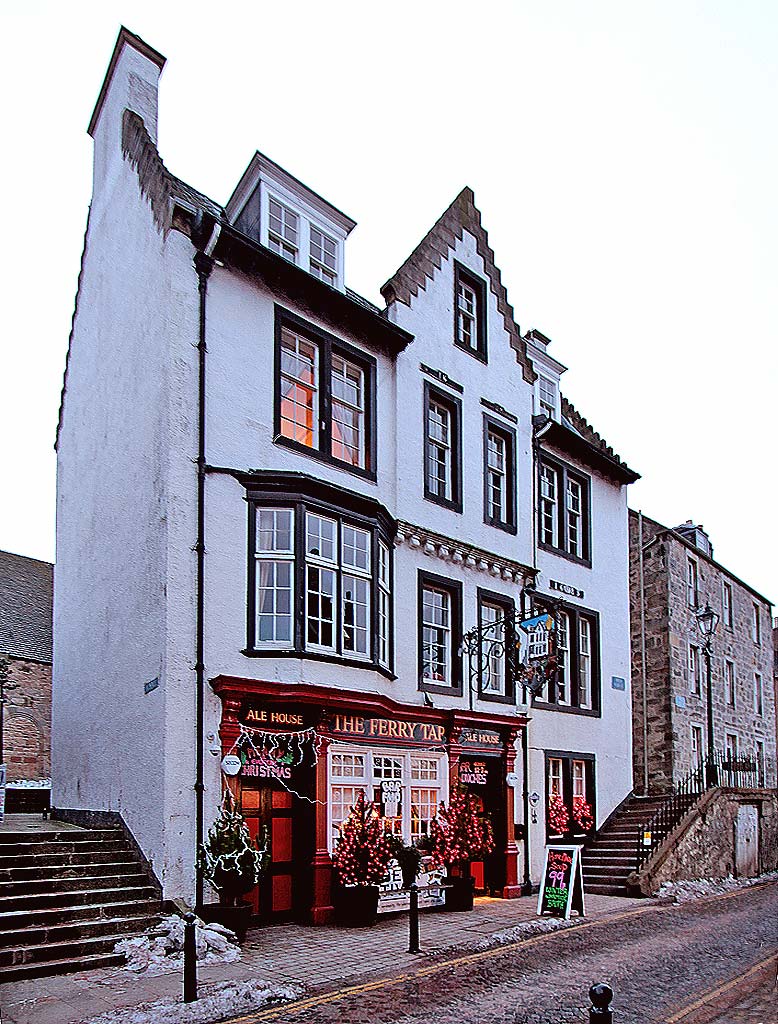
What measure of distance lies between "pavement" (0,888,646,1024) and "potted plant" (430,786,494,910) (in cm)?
42

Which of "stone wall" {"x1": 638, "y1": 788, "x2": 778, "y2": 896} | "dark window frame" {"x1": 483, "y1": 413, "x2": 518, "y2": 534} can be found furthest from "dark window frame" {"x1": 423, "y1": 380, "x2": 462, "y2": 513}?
"stone wall" {"x1": 638, "y1": 788, "x2": 778, "y2": 896}

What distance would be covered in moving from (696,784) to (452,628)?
11143 millimetres

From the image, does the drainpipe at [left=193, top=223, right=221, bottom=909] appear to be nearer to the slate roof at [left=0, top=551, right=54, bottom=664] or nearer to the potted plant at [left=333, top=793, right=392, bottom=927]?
the potted plant at [left=333, top=793, right=392, bottom=927]

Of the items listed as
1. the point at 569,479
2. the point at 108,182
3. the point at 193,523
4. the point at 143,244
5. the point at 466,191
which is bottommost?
the point at 193,523

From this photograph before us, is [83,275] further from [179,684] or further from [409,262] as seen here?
[179,684]

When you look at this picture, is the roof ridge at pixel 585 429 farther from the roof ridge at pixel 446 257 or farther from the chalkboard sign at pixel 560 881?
the chalkboard sign at pixel 560 881

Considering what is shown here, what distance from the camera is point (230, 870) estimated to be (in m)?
13.3

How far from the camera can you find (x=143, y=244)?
16.7m

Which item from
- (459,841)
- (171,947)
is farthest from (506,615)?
(171,947)

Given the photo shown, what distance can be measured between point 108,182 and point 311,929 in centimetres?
1365

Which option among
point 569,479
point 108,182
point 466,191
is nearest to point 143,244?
point 108,182

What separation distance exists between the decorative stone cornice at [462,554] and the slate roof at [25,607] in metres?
16.4

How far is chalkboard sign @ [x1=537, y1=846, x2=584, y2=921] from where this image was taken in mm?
16094

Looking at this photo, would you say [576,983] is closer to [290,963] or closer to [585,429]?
[290,963]
